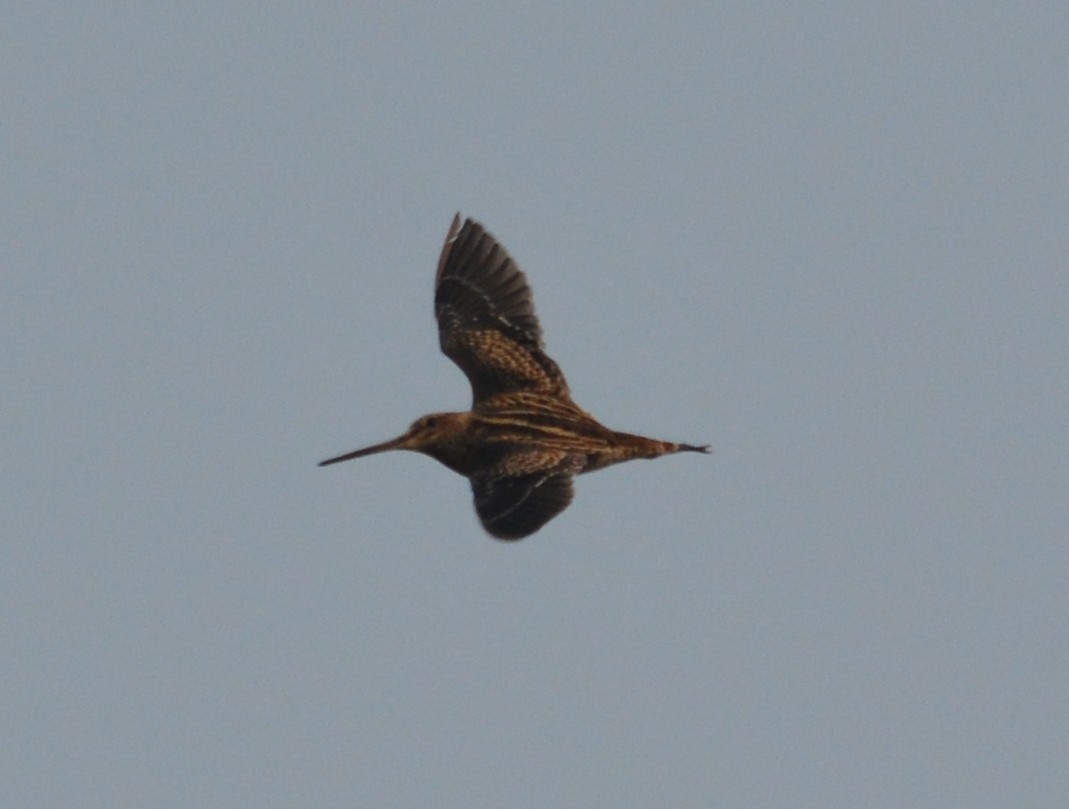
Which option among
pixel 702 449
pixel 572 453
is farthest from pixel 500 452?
pixel 702 449

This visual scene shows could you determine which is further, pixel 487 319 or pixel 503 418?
pixel 487 319

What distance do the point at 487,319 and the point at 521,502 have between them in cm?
358

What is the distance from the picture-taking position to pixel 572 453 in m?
19.7

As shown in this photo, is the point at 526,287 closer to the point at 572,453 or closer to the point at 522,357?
the point at 522,357

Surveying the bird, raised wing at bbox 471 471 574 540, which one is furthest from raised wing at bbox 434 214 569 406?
raised wing at bbox 471 471 574 540

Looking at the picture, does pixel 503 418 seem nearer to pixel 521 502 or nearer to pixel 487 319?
pixel 487 319

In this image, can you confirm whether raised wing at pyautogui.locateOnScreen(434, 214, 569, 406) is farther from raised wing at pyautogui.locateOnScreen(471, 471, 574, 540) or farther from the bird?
raised wing at pyautogui.locateOnScreen(471, 471, 574, 540)

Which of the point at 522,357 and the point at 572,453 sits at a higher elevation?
the point at 522,357

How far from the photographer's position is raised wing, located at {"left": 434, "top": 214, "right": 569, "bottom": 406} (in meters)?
21.4

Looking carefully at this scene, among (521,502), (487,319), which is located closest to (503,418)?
(487,319)

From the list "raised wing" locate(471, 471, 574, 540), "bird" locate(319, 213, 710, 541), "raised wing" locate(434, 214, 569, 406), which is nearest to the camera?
"raised wing" locate(471, 471, 574, 540)

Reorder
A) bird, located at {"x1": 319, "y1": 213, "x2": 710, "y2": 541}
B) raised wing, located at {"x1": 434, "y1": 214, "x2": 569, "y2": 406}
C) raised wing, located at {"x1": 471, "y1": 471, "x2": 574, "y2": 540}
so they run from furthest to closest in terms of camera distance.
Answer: raised wing, located at {"x1": 434, "y1": 214, "x2": 569, "y2": 406}, bird, located at {"x1": 319, "y1": 213, "x2": 710, "y2": 541}, raised wing, located at {"x1": 471, "y1": 471, "x2": 574, "y2": 540}

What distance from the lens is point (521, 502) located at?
18.6 metres

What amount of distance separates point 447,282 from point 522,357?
1.23 meters
